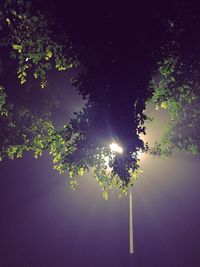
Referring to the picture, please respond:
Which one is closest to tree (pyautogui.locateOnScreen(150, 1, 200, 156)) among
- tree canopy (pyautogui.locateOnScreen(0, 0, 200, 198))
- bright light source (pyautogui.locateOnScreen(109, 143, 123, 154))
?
tree canopy (pyautogui.locateOnScreen(0, 0, 200, 198))

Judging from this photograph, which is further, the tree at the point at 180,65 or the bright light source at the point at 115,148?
the bright light source at the point at 115,148

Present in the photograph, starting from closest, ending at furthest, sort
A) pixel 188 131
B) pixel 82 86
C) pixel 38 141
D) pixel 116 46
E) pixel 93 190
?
pixel 116 46 → pixel 82 86 → pixel 38 141 → pixel 188 131 → pixel 93 190

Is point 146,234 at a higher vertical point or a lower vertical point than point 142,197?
lower

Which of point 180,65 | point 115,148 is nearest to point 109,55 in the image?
point 180,65

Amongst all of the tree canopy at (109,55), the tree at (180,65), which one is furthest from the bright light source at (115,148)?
the tree at (180,65)

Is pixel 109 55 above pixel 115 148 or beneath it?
above

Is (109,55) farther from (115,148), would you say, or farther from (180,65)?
(115,148)

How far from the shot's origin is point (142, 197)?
74.5 ft

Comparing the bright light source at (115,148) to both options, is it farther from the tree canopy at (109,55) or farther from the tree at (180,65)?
the tree at (180,65)

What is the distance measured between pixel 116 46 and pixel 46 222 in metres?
15.7

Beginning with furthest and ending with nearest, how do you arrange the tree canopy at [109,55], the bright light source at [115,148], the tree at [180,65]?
the bright light source at [115,148]
the tree at [180,65]
the tree canopy at [109,55]

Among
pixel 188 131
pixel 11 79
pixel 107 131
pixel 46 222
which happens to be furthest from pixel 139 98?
pixel 46 222

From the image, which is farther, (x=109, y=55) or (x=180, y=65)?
(x=180, y=65)

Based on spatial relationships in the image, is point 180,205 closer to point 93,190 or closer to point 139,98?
point 93,190
